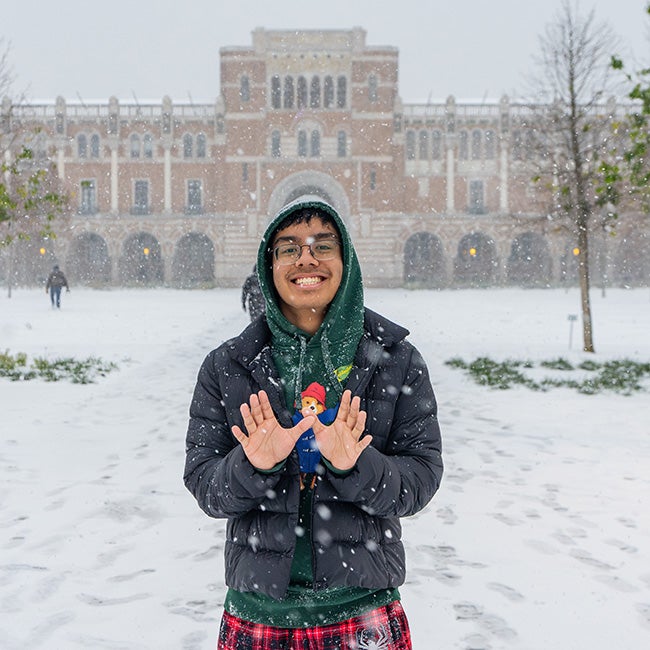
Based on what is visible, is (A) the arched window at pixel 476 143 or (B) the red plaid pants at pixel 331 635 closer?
(B) the red plaid pants at pixel 331 635

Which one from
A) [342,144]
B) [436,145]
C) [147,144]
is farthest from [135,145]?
[436,145]

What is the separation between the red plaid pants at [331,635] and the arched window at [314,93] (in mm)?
46048

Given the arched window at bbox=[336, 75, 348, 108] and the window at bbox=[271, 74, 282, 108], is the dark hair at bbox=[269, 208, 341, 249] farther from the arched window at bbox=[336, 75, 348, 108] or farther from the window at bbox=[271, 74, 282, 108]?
the window at bbox=[271, 74, 282, 108]

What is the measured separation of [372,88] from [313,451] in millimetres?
46756

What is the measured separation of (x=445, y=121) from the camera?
157ft

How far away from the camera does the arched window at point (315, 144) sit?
4581 cm

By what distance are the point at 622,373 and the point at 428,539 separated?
8.41 meters

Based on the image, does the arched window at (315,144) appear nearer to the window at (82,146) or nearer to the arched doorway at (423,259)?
the arched doorway at (423,259)

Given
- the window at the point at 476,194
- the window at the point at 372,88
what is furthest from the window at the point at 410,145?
the window at the point at 476,194

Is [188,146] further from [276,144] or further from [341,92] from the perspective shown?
[341,92]

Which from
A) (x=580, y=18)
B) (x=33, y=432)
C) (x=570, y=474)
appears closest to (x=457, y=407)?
(x=570, y=474)

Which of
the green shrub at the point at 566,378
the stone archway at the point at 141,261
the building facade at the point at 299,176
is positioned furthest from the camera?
the stone archway at the point at 141,261

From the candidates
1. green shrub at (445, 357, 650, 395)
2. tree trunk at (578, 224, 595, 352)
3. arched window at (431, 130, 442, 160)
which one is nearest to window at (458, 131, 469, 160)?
arched window at (431, 130, 442, 160)

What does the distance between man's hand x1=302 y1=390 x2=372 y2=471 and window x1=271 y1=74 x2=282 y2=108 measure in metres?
46.3
